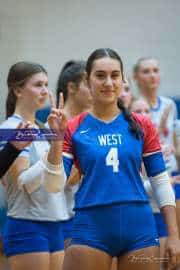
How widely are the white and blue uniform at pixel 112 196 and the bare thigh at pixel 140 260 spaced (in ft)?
0.06

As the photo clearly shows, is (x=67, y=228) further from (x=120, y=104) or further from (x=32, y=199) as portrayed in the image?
(x=120, y=104)

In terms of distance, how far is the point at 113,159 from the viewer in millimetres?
2154

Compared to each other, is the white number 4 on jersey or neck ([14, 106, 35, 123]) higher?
the white number 4 on jersey

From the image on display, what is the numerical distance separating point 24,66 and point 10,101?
14cm

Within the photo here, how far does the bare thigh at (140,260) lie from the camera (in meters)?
2.12

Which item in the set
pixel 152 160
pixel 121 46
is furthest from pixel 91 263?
pixel 121 46

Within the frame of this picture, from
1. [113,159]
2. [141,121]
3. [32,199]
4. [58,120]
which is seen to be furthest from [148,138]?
[32,199]

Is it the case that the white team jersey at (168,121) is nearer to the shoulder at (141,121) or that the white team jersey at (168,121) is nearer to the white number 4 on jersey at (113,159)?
the shoulder at (141,121)

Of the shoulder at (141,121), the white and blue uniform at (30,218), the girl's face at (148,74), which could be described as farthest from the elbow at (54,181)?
the girl's face at (148,74)

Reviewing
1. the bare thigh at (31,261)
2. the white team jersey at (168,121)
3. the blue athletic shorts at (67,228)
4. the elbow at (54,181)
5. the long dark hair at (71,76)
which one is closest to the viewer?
the elbow at (54,181)

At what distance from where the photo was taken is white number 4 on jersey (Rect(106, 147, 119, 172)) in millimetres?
2146

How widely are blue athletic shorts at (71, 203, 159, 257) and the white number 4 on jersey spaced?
0.38 feet

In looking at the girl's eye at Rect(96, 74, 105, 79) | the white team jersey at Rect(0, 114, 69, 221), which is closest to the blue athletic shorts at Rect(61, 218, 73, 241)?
the white team jersey at Rect(0, 114, 69, 221)

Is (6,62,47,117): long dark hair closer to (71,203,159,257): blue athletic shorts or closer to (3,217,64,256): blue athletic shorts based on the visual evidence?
(3,217,64,256): blue athletic shorts
